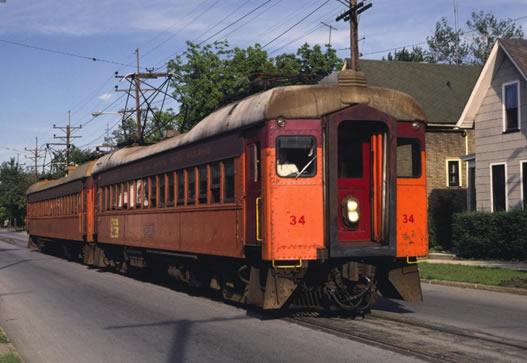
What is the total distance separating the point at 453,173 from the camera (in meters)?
32.8

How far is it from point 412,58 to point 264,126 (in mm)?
63174

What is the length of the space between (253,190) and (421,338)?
133 inches

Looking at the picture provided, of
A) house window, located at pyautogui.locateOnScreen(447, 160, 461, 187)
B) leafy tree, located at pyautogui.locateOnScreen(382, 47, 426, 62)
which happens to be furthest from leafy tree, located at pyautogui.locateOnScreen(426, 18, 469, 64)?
house window, located at pyautogui.locateOnScreen(447, 160, 461, 187)

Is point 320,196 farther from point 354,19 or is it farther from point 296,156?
point 354,19

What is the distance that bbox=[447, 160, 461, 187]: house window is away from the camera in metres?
32.7

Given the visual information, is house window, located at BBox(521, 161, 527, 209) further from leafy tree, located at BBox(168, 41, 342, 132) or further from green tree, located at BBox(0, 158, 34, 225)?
green tree, located at BBox(0, 158, 34, 225)

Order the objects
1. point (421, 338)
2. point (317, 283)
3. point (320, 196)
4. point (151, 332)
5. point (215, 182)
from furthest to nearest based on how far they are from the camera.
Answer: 1. point (215, 182)
2. point (317, 283)
3. point (320, 196)
4. point (151, 332)
5. point (421, 338)

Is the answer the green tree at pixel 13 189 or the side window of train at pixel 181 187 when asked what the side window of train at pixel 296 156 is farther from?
the green tree at pixel 13 189

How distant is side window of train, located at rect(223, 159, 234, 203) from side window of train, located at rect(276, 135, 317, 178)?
4.91 feet

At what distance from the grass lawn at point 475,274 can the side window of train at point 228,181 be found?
270 inches

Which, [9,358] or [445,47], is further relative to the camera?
[445,47]

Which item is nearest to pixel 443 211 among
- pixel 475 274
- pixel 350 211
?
pixel 475 274

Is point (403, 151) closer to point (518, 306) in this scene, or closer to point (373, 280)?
point (373, 280)

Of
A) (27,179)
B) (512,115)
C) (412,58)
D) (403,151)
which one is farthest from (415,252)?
(27,179)
